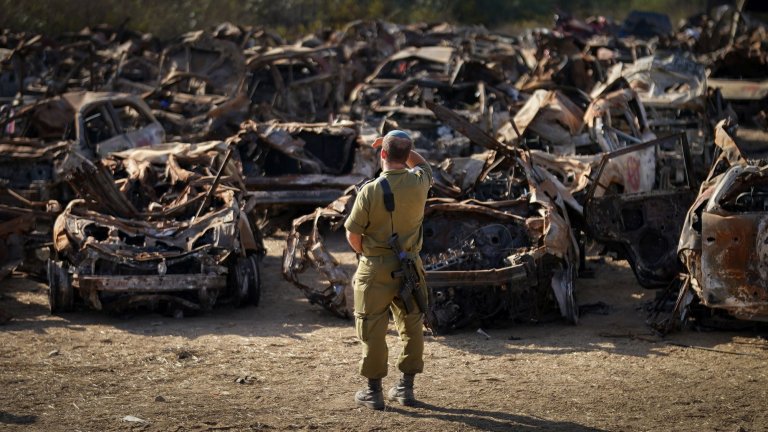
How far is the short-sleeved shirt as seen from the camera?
6.98 metres

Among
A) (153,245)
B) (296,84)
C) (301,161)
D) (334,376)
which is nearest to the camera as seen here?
(334,376)

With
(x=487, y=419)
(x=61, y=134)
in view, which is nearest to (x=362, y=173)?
(x=61, y=134)

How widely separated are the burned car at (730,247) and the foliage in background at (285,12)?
1027 inches

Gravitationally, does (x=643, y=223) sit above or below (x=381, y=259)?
below

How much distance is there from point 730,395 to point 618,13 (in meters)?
58.1

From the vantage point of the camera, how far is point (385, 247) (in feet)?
23.1

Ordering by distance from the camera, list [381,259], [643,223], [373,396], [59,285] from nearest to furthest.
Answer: [381,259], [373,396], [59,285], [643,223]

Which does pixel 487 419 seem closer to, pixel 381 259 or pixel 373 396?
pixel 373 396

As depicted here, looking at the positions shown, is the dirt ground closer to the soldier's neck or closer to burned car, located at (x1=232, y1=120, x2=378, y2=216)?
the soldier's neck

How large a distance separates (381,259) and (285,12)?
134ft

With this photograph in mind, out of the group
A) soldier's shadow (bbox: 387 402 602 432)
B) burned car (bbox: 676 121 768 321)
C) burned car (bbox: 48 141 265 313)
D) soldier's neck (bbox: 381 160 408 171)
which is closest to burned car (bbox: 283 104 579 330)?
burned car (bbox: 48 141 265 313)

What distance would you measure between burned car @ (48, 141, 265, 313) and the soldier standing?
3085 millimetres

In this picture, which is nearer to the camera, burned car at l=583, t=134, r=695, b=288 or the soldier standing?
the soldier standing

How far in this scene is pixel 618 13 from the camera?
6328 centimetres
